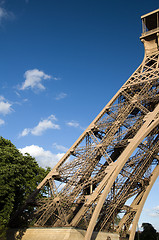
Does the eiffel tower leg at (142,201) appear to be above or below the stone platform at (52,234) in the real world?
above

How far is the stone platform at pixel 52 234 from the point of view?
15.5 meters

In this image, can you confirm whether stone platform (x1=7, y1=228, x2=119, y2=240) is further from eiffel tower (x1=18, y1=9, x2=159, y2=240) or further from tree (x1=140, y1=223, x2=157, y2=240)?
tree (x1=140, y1=223, x2=157, y2=240)

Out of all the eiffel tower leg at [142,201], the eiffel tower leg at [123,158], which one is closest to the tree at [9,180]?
the eiffel tower leg at [123,158]

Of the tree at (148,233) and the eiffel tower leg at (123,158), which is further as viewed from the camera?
the tree at (148,233)

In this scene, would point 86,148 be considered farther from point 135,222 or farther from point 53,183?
point 135,222

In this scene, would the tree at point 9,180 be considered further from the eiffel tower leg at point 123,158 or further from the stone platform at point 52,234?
the eiffel tower leg at point 123,158

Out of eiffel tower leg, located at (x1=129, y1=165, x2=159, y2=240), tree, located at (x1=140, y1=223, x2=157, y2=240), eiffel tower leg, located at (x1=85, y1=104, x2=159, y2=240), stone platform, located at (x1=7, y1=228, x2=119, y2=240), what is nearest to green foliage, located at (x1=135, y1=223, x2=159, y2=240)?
tree, located at (x1=140, y1=223, x2=157, y2=240)

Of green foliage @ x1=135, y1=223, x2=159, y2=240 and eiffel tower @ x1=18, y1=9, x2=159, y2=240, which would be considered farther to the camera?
green foliage @ x1=135, y1=223, x2=159, y2=240

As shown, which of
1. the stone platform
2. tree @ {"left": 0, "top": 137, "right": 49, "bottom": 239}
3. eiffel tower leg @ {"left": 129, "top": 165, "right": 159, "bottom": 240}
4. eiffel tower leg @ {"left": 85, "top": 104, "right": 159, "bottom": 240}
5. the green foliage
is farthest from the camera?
the green foliage

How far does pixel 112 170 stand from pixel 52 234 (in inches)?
Result: 217

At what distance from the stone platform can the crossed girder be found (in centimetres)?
59

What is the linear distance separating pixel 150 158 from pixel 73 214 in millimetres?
7547

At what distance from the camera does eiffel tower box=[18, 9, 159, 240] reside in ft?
Result: 55.3

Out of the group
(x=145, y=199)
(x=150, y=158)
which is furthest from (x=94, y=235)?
(x=150, y=158)
